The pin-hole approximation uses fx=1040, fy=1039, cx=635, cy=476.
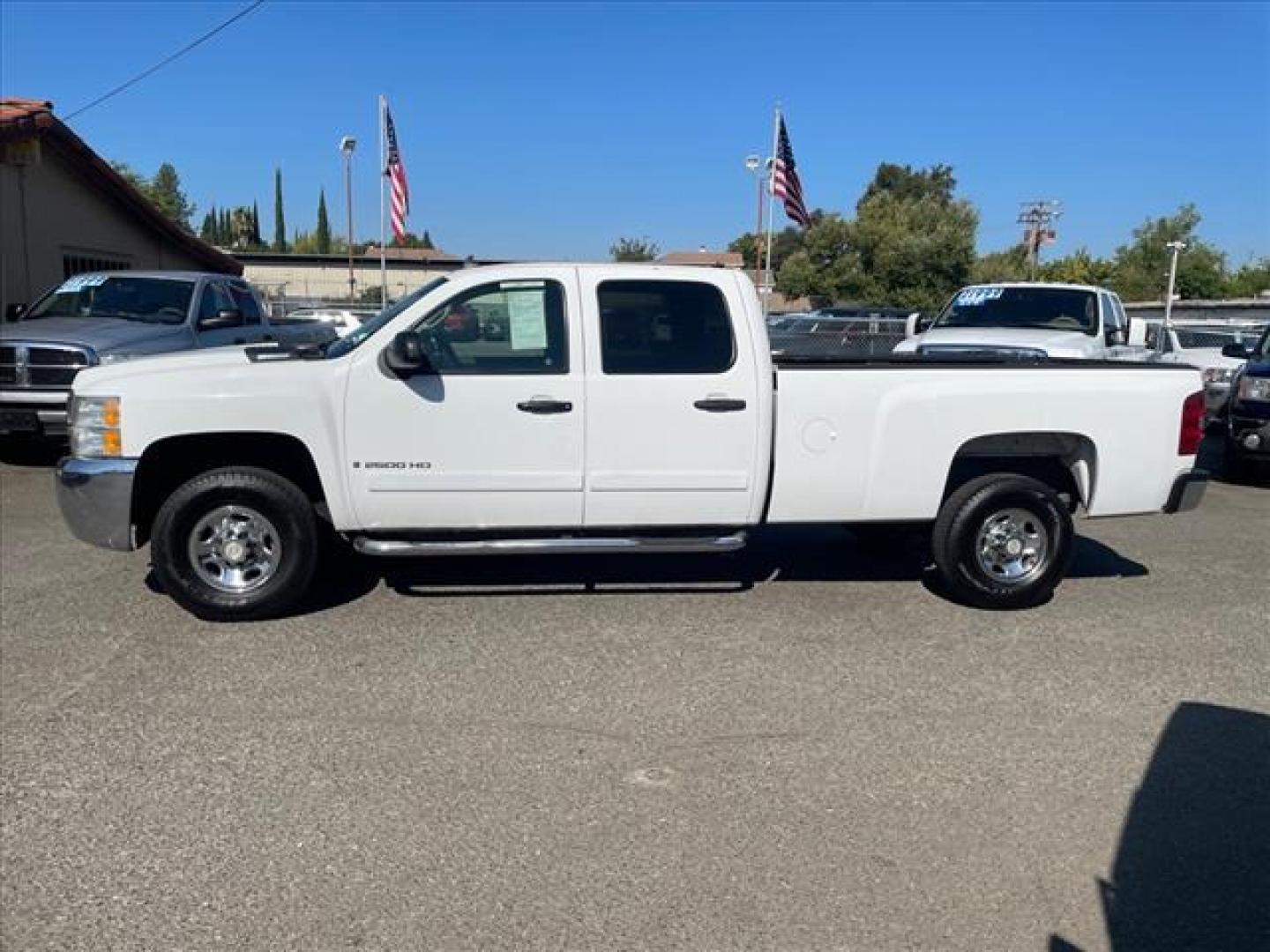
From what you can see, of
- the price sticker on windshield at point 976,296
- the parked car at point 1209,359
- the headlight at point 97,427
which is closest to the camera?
the headlight at point 97,427

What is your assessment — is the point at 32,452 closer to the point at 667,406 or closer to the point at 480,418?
the point at 480,418

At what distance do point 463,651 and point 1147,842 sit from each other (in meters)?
3.13

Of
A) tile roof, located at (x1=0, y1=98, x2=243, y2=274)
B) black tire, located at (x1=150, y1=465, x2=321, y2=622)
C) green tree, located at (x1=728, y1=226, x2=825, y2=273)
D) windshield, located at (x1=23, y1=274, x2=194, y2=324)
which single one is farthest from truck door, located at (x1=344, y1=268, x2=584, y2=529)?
green tree, located at (x1=728, y1=226, x2=825, y2=273)

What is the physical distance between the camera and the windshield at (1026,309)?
40.1ft

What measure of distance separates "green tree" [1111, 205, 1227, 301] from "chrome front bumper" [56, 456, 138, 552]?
78.7 m

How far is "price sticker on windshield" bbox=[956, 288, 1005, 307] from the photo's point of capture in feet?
42.2

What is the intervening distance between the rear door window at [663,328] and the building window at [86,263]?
1417 centimetres

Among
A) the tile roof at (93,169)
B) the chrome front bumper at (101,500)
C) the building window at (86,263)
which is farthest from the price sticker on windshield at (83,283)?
the chrome front bumper at (101,500)

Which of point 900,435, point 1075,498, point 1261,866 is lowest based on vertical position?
point 1261,866

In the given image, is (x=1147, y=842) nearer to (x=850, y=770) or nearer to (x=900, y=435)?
(x=850, y=770)

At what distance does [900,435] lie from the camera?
584cm

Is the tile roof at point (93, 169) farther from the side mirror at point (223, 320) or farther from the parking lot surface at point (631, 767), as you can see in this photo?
the parking lot surface at point (631, 767)

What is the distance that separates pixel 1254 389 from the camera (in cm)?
1073

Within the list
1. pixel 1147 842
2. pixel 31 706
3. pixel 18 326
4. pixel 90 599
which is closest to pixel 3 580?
pixel 90 599
